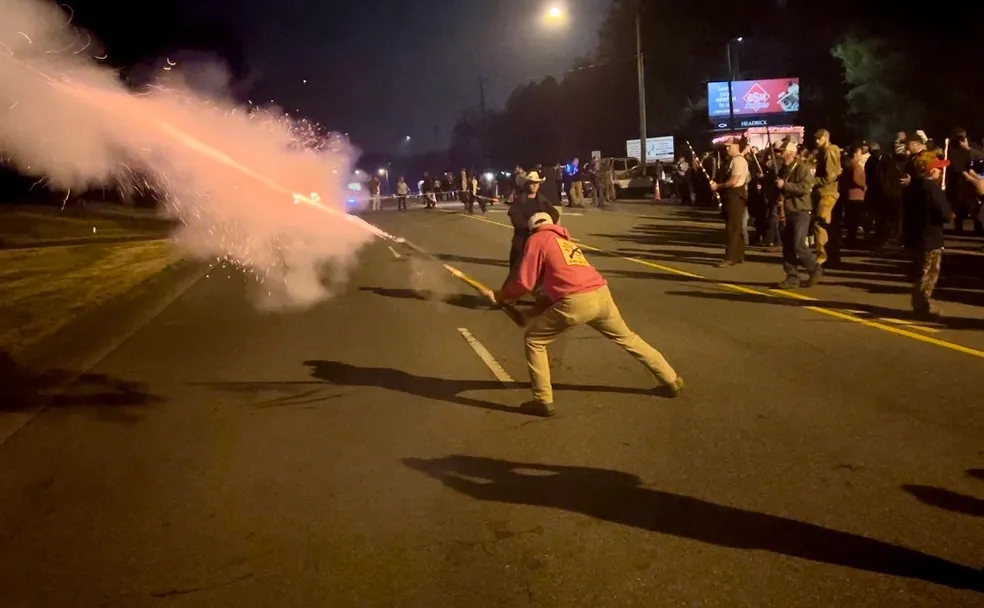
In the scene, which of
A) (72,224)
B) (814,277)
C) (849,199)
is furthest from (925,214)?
(72,224)

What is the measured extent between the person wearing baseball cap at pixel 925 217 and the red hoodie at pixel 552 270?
454cm

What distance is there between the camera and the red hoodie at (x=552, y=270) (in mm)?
7508

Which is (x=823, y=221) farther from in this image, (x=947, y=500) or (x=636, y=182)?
(x=636, y=182)

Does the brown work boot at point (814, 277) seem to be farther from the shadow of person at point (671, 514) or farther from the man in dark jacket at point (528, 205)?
the shadow of person at point (671, 514)

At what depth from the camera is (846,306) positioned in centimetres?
1209

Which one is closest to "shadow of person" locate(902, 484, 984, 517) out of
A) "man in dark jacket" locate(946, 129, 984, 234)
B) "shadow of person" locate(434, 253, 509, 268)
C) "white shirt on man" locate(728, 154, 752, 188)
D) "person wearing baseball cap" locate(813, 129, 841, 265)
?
"person wearing baseball cap" locate(813, 129, 841, 265)

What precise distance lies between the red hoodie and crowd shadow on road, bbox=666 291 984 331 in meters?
4.97

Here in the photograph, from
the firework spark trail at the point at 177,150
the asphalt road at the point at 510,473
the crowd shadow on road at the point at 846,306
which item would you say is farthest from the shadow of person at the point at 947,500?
the crowd shadow on road at the point at 846,306

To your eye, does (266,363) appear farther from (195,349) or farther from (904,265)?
(904,265)

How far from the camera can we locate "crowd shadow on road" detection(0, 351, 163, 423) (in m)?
8.84

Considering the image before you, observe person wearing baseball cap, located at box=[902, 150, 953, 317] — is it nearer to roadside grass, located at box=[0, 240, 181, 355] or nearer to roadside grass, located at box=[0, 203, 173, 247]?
roadside grass, located at box=[0, 240, 181, 355]

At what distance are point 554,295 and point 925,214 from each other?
4870 millimetres

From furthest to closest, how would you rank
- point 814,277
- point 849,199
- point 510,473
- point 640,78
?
point 640,78, point 849,199, point 814,277, point 510,473

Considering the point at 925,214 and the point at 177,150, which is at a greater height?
the point at 177,150
